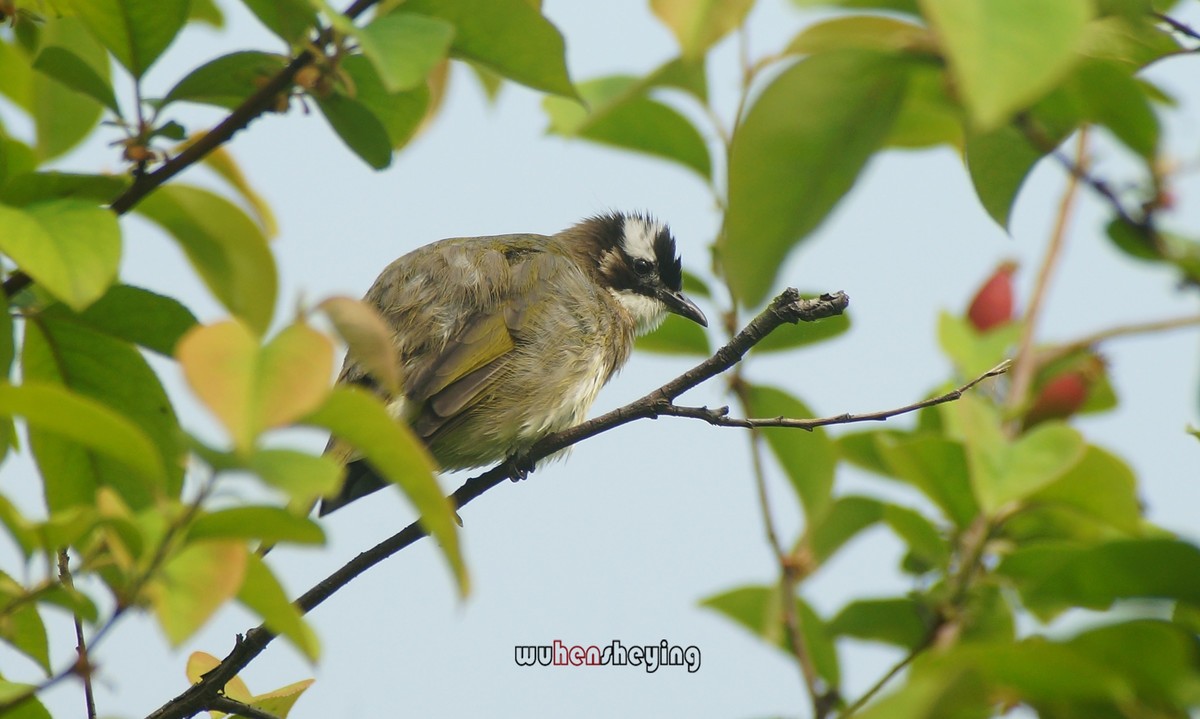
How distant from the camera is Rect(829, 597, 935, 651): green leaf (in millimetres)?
1733

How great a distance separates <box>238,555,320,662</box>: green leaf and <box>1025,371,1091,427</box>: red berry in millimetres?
1454

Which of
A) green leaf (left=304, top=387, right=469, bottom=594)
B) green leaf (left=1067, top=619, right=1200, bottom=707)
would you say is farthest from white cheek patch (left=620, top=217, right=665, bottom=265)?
green leaf (left=1067, top=619, right=1200, bottom=707)

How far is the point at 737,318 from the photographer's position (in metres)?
1.75

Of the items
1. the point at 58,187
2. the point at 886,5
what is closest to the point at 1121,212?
the point at 886,5

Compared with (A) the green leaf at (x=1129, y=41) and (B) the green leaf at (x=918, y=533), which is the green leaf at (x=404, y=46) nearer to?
(A) the green leaf at (x=1129, y=41)

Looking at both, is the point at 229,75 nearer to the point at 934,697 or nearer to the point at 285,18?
the point at 285,18

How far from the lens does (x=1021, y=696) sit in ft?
3.84

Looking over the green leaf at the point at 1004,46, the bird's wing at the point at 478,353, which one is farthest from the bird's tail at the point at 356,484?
the green leaf at the point at 1004,46

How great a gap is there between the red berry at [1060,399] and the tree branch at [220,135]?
141 cm

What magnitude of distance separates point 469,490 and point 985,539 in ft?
6.56

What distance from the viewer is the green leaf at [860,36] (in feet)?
4.12

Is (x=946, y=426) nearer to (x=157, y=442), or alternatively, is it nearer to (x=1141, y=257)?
(x=1141, y=257)

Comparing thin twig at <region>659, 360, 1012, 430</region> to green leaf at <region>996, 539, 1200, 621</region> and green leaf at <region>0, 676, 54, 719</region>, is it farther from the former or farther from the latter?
green leaf at <region>0, 676, 54, 719</region>

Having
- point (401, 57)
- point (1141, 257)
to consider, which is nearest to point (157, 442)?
point (401, 57)
